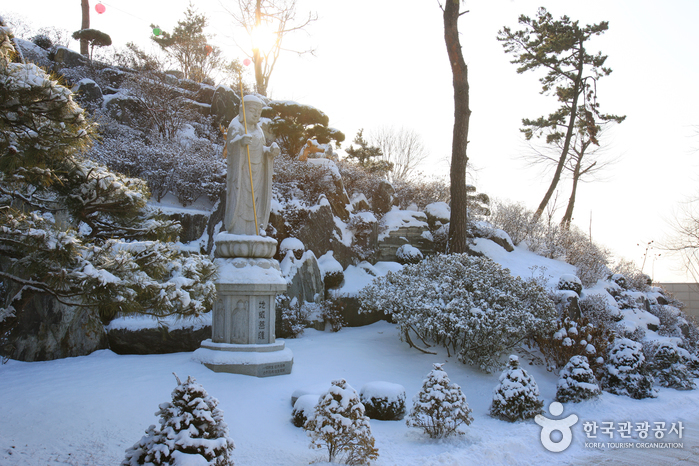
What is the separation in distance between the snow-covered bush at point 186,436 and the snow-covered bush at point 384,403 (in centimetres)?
267

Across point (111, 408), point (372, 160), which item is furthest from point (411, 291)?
point (372, 160)

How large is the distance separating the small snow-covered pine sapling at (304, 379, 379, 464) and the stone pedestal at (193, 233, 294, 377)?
2.30m

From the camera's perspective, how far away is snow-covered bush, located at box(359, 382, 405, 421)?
17.0 ft

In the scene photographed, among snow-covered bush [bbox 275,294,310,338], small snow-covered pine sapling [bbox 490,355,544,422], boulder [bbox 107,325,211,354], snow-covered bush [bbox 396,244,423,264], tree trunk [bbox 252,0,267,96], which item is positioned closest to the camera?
small snow-covered pine sapling [bbox 490,355,544,422]

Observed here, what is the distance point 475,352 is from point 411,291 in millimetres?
1528

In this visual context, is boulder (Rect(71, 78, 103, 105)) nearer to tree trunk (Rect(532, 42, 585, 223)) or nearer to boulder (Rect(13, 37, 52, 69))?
boulder (Rect(13, 37, 52, 69))

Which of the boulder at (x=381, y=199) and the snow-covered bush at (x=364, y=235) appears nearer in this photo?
the snow-covered bush at (x=364, y=235)

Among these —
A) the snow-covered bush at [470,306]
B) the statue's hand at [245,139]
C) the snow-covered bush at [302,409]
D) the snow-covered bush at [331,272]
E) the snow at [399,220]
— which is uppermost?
the statue's hand at [245,139]

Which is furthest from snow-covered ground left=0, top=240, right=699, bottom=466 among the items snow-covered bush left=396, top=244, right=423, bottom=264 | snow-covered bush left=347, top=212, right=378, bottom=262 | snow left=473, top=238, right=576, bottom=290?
snow left=473, top=238, right=576, bottom=290

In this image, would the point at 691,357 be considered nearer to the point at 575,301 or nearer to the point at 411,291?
the point at 575,301

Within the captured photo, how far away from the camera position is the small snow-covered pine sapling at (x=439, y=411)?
4.68 metres

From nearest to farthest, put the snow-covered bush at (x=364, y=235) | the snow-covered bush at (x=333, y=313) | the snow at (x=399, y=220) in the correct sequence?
the snow-covered bush at (x=333, y=313)
the snow-covered bush at (x=364, y=235)
the snow at (x=399, y=220)

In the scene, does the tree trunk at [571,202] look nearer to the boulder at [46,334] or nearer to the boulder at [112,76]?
the boulder at [46,334]

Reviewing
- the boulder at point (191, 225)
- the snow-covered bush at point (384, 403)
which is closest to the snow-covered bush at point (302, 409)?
the snow-covered bush at point (384, 403)
